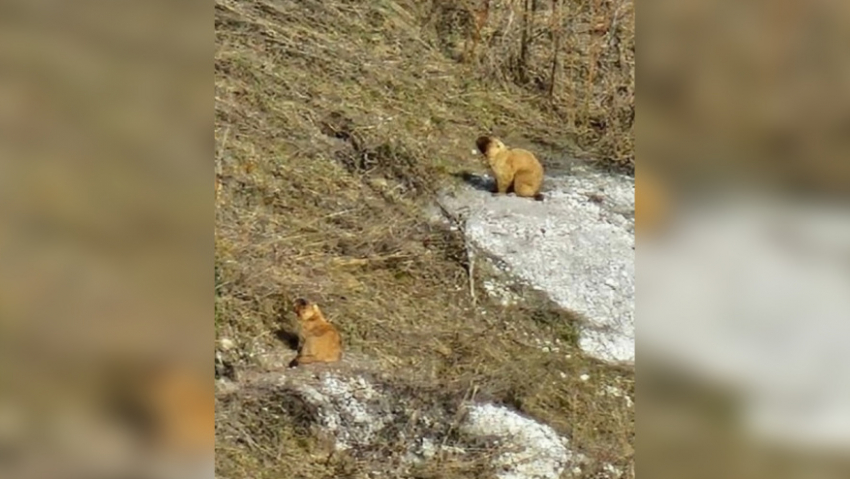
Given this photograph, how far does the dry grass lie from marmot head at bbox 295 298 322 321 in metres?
0.02

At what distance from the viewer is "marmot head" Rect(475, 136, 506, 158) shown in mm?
2209

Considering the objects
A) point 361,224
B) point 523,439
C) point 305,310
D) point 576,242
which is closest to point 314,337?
point 305,310

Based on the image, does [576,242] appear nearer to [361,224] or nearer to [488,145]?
[488,145]

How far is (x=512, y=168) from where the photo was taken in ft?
7.29

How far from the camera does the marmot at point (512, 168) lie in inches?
87.2

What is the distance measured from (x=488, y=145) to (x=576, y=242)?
1.19ft
